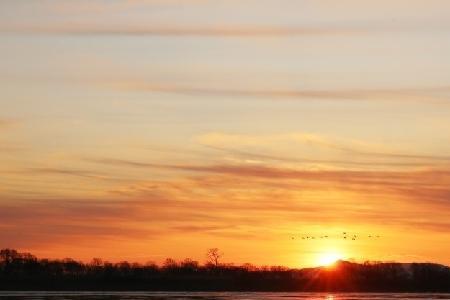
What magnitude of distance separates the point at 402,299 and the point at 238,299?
24867 millimetres

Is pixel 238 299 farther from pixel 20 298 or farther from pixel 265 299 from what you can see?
pixel 20 298

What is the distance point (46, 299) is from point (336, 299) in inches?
1554

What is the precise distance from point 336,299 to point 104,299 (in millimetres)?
31703

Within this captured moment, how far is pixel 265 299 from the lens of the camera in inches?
6658

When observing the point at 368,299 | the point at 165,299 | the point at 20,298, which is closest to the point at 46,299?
the point at 20,298

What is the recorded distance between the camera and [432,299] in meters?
179

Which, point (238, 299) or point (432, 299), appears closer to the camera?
point (238, 299)

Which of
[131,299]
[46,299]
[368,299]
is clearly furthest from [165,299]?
[368,299]

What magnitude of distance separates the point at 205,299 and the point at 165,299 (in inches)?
229

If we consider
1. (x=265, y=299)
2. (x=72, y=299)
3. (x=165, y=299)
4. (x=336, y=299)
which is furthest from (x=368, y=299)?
(x=72, y=299)

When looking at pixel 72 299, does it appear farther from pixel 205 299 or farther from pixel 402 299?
pixel 402 299

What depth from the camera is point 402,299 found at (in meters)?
176

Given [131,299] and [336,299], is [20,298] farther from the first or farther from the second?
[336,299]

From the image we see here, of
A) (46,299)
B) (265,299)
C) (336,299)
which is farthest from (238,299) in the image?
(46,299)
